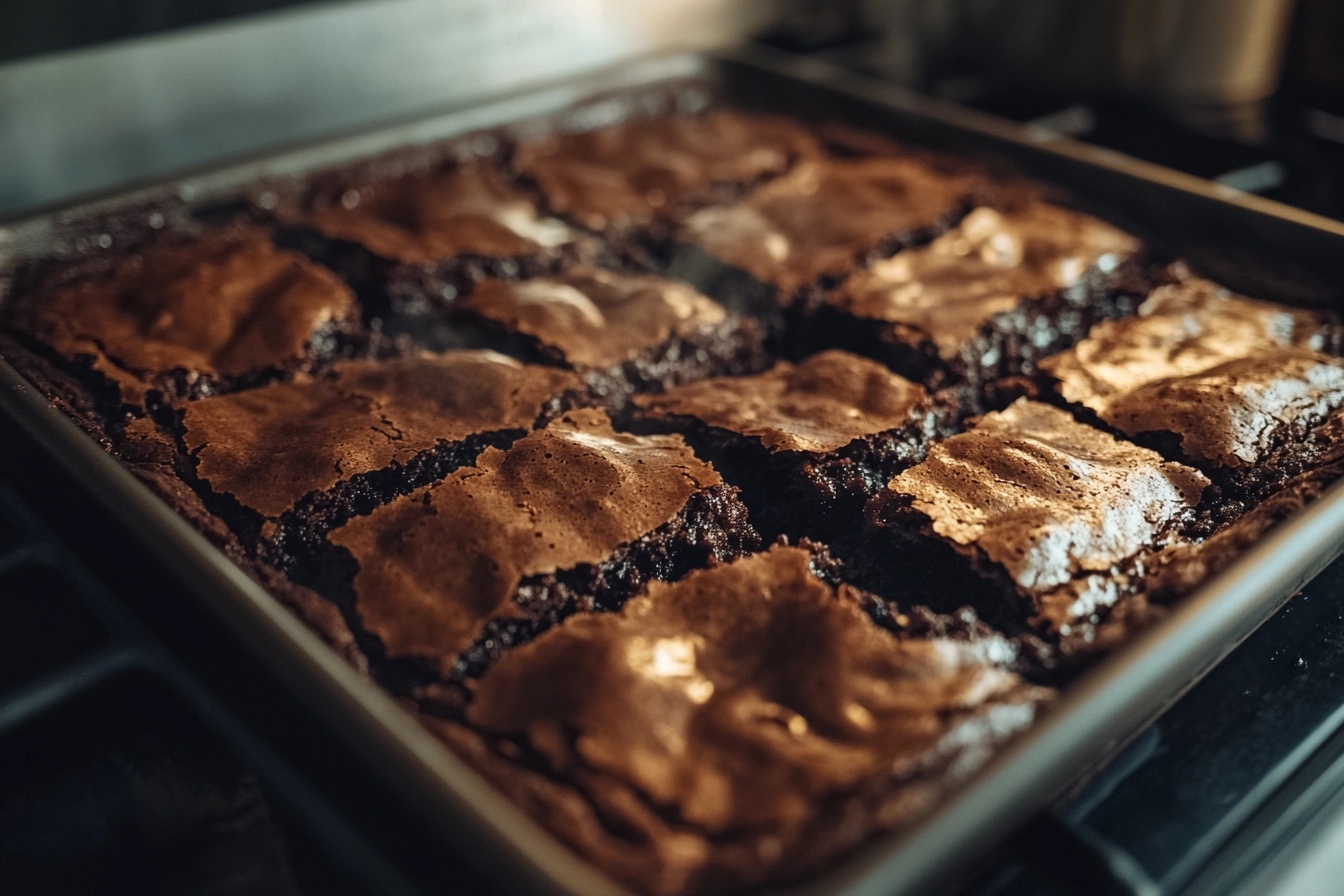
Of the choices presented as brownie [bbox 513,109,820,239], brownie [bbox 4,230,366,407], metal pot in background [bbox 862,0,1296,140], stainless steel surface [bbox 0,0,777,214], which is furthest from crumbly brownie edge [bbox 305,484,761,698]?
metal pot in background [bbox 862,0,1296,140]

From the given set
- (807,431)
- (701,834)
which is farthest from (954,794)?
(807,431)

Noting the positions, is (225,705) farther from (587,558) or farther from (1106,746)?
(1106,746)

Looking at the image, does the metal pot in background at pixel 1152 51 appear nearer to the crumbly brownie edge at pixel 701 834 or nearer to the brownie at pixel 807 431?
the brownie at pixel 807 431

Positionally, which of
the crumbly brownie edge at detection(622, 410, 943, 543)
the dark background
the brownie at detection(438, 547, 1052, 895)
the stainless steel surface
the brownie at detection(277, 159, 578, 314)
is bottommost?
the crumbly brownie edge at detection(622, 410, 943, 543)

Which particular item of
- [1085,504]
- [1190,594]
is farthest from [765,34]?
[1190,594]

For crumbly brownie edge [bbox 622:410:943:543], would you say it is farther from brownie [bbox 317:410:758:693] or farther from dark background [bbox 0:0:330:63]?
dark background [bbox 0:0:330:63]

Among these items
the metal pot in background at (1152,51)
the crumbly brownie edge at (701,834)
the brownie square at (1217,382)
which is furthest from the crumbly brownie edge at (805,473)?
the metal pot in background at (1152,51)

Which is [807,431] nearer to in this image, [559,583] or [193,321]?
[559,583]
